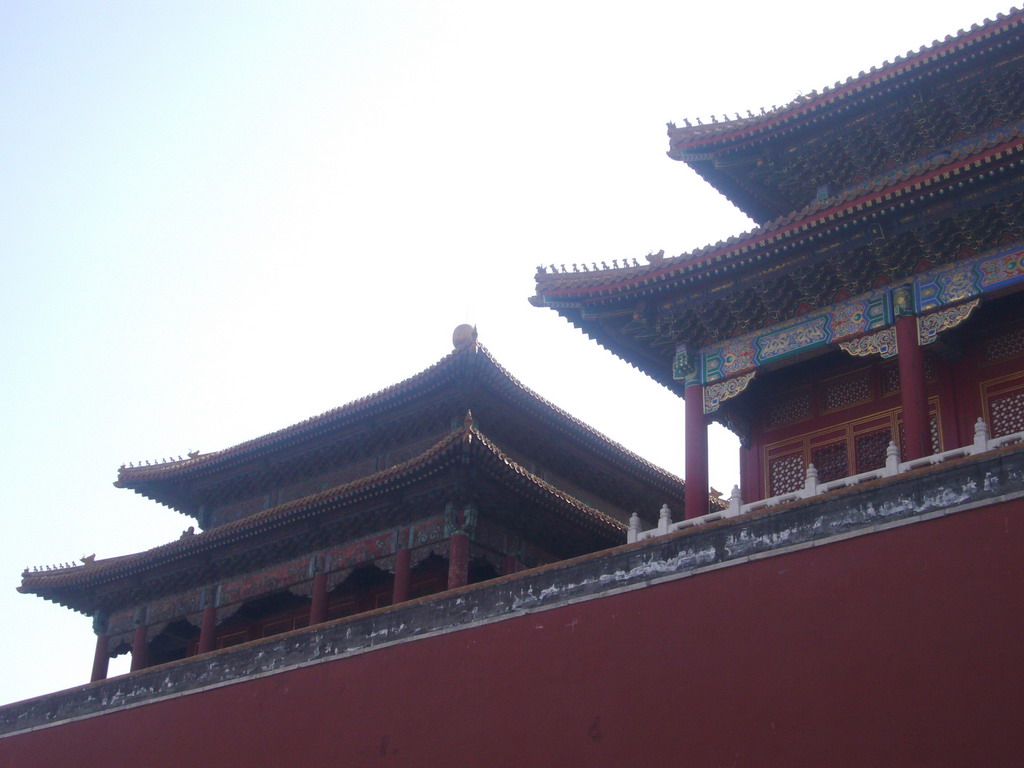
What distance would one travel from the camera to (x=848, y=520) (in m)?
11.4

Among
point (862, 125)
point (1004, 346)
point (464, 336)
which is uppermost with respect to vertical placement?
point (862, 125)

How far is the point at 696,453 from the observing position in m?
14.9

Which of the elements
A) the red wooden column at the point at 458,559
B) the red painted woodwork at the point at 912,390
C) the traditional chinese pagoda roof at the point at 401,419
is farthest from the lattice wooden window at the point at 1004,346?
the red wooden column at the point at 458,559

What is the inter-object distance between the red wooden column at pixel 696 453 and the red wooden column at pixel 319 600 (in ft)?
22.6

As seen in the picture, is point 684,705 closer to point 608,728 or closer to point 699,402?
point 608,728

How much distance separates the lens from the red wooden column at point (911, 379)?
13.1 meters

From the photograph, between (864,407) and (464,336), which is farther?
(464,336)

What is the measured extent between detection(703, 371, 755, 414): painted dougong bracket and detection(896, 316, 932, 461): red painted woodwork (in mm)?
1830

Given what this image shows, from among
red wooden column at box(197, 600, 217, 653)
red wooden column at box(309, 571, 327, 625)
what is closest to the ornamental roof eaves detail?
red wooden column at box(309, 571, 327, 625)

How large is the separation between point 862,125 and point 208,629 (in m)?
12.6

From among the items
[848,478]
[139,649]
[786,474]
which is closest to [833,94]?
[786,474]

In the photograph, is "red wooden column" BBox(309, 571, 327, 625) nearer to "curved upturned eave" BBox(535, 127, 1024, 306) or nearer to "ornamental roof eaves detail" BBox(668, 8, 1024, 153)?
"curved upturned eave" BBox(535, 127, 1024, 306)

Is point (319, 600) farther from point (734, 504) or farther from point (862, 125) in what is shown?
point (862, 125)

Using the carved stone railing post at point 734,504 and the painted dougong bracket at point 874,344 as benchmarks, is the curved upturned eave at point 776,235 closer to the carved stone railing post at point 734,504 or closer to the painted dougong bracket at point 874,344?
the painted dougong bracket at point 874,344
